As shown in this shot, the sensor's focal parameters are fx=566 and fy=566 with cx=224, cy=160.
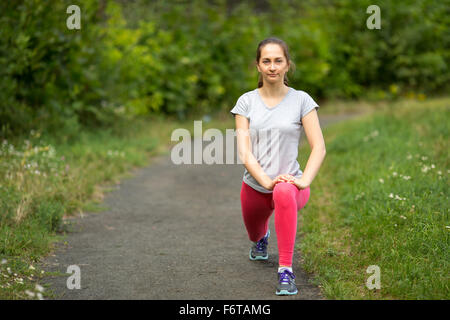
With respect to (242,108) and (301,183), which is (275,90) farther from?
(301,183)

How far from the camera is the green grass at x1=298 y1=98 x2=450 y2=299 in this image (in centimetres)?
361

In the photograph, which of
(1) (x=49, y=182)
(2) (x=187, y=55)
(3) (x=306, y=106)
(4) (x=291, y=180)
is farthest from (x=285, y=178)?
(2) (x=187, y=55)

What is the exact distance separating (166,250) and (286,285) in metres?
1.31

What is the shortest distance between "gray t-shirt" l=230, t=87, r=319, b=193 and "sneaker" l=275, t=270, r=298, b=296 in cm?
57

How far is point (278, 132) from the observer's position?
3.76 meters

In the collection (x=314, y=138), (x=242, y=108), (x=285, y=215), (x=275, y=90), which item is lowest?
(x=285, y=215)

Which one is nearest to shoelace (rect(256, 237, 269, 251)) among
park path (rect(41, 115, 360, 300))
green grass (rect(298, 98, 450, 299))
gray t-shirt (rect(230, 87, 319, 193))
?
park path (rect(41, 115, 360, 300))

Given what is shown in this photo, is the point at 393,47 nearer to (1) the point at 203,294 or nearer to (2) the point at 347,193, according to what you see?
(2) the point at 347,193

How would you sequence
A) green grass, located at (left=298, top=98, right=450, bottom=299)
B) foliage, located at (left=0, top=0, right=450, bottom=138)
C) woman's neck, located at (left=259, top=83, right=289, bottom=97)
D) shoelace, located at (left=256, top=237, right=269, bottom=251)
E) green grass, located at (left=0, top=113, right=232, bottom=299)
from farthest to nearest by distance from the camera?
foliage, located at (left=0, top=0, right=450, bottom=138) → shoelace, located at (left=256, top=237, right=269, bottom=251) → green grass, located at (left=0, top=113, right=232, bottom=299) → woman's neck, located at (left=259, top=83, right=289, bottom=97) → green grass, located at (left=298, top=98, right=450, bottom=299)

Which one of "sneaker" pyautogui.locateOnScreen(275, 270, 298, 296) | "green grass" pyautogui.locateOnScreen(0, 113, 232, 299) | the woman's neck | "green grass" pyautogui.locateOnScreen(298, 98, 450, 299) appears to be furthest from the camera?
"green grass" pyautogui.locateOnScreen(0, 113, 232, 299)

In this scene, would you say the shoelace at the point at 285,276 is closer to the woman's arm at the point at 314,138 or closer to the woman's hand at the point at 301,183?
the woman's hand at the point at 301,183

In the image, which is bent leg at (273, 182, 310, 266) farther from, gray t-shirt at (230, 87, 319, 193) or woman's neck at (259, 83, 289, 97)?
woman's neck at (259, 83, 289, 97)

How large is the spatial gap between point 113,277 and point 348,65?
11271 millimetres

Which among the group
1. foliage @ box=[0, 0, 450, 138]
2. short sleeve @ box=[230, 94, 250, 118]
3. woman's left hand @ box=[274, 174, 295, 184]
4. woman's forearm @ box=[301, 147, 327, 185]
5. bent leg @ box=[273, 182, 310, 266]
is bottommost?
bent leg @ box=[273, 182, 310, 266]
